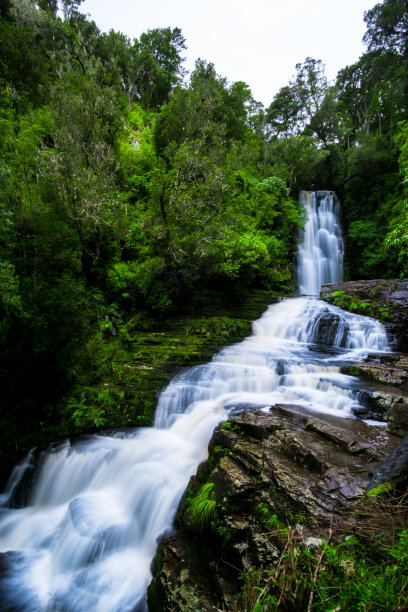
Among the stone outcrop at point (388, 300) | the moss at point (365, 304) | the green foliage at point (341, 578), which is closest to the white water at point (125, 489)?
the green foliage at point (341, 578)

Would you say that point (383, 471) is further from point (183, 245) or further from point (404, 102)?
point (404, 102)

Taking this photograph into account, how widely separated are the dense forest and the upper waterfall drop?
768mm

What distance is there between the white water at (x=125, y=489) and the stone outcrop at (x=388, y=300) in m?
2.72

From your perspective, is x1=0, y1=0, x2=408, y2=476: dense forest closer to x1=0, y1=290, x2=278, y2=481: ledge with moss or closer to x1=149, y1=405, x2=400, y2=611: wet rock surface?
x1=0, y1=290, x2=278, y2=481: ledge with moss

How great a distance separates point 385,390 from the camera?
19.4 feet

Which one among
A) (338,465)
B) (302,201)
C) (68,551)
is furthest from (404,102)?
(68,551)

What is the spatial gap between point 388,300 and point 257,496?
1072cm

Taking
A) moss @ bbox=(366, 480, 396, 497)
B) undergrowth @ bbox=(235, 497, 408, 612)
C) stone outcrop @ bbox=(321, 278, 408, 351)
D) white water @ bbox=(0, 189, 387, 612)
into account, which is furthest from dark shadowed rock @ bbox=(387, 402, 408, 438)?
stone outcrop @ bbox=(321, 278, 408, 351)

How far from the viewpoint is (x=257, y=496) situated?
332cm

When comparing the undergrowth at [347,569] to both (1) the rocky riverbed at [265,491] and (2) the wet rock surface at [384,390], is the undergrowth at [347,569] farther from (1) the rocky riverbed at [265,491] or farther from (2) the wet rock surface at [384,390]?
(2) the wet rock surface at [384,390]

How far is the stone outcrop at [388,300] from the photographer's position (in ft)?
32.8

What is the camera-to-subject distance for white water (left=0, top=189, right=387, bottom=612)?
383 centimetres

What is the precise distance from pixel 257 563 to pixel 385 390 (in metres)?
4.64

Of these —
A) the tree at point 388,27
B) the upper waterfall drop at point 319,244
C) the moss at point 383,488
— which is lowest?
the moss at point 383,488
